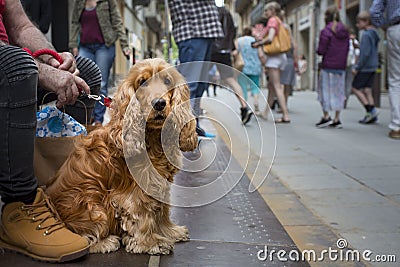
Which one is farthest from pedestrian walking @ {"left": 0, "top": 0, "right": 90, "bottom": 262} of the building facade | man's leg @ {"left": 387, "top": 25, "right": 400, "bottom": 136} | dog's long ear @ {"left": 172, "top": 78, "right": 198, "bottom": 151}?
the building facade

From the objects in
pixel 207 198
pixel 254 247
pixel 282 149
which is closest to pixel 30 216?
pixel 254 247

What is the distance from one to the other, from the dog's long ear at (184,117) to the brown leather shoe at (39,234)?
2.10ft

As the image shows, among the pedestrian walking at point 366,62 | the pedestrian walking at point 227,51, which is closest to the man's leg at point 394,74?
the pedestrian walking at point 227,51

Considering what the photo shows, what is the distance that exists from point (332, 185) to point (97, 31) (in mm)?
4070

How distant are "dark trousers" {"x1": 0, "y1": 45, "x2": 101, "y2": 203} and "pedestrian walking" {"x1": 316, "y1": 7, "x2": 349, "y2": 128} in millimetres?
6923

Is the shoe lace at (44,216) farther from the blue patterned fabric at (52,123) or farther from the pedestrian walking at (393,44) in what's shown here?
the pedestrian walking at (393,44)

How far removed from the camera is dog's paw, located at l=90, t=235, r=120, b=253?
2439 mm

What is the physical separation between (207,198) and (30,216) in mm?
1298

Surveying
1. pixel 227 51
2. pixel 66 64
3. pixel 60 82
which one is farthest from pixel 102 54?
pixel 60 82

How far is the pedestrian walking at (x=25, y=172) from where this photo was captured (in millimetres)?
2262

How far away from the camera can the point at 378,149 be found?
6.11 meters

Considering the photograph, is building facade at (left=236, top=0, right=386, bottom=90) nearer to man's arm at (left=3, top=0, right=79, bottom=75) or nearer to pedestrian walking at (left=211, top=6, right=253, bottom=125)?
pedestrian walking at (left=211, top=6, right=253, bottom=125)

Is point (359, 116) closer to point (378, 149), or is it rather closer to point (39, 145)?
point (378, 149)

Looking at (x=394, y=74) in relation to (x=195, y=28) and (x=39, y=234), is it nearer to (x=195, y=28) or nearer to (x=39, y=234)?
(x=195, y=28)
